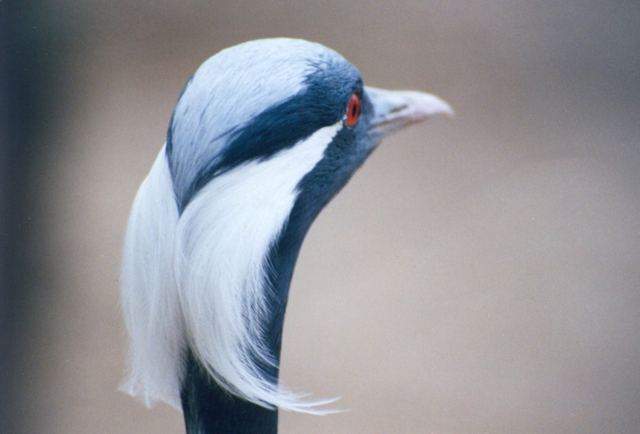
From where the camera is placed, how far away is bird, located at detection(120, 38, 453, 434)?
2.42 ft

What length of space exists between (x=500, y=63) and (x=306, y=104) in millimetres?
554

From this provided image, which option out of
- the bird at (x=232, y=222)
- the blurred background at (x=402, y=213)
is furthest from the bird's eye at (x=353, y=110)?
the blurred background at (x=402, y=213)

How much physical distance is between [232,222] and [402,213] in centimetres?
50

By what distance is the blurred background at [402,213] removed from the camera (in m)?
1.11

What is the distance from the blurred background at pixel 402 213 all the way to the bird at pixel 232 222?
0.25 metres

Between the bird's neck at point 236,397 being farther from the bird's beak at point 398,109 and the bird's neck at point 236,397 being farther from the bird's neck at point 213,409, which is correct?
the bird's beak at point 398,109

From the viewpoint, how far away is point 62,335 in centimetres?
113

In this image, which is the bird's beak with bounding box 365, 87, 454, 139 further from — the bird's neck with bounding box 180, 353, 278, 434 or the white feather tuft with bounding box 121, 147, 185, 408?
the bird's neck with bounding box 180, 353, 278, 434

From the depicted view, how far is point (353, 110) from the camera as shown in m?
0.91

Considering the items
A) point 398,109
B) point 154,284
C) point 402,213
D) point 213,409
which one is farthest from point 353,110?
point 213,409

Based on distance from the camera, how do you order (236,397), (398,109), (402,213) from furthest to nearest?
1. (402,213)
2. (398,109)
3. (236,397)

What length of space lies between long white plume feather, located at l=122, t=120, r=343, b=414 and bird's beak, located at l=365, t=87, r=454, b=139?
0.59 ft

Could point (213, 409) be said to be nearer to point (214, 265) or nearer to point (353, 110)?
point (214, 265)

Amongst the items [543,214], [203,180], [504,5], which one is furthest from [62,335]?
[504,5]
